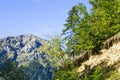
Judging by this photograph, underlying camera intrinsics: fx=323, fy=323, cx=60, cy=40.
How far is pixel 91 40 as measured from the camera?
38938 mm

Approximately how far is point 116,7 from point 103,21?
8.66ft

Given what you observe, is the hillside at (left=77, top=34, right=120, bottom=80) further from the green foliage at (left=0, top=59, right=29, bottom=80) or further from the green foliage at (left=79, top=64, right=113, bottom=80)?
the green foliage at (left=0, top=59, right=29, bottom=80)

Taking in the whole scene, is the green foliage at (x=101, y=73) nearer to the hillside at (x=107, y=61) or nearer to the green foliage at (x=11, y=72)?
the hillside at (x=107, y=61)

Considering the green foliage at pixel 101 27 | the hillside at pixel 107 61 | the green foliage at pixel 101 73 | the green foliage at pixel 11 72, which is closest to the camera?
the green foliage at pixel 101 73

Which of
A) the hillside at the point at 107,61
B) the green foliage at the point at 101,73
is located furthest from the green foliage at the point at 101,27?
the green foliage at the point at 101,73

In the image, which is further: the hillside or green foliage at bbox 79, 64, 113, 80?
the hillside

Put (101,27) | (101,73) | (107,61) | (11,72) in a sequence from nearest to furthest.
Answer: (101,73) → (107,61) → (101,27) → (11,72)

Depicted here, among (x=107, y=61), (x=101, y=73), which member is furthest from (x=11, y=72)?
(x=101, y=73)

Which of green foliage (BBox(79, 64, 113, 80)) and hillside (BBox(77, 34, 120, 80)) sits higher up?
hillside (BBox(77, 34, 120, 80))

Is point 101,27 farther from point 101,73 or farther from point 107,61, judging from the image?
point 101,73

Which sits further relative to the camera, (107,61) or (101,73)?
(107,61)

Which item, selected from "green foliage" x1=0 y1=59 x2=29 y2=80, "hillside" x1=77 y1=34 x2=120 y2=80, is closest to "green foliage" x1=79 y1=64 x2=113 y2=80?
"hillside" x1=77 y1=34 x2=120 y2=80

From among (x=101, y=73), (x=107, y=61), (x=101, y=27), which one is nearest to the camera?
(x=101, y=73)

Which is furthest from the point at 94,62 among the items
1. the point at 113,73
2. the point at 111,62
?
the point at 113,73
